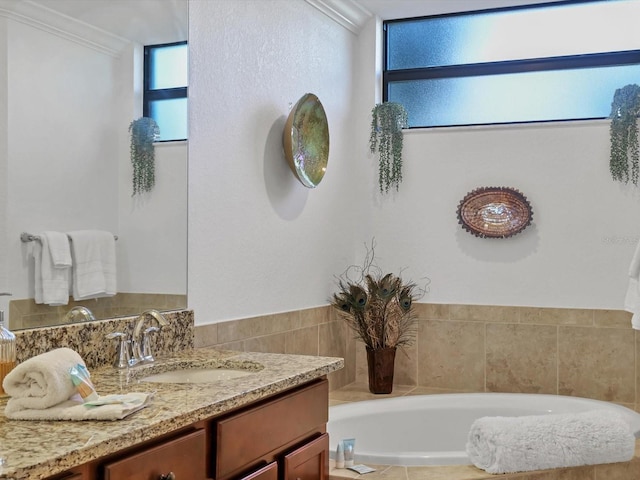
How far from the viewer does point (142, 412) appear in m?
1.69

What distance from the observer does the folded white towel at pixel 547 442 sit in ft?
9.37

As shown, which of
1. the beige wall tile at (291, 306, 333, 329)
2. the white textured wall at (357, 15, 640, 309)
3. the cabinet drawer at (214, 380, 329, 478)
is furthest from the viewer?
the white textured wall at (357, 15, 640, 309)

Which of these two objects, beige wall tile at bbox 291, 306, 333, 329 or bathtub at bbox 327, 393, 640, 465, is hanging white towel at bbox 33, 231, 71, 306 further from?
bathtub at bbox 327, 393, 640, 465

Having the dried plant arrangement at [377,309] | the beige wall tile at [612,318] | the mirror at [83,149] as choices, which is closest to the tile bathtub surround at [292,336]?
the dried plant arrangement at [377,309]

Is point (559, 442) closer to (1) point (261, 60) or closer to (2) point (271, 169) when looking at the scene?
(2) point (271, 169)

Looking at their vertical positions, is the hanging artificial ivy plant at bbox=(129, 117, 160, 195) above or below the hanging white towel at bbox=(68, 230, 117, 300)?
above

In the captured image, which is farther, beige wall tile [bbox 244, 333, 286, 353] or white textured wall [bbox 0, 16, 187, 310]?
beige wall tile [bbox 244, 333, 286, 353]

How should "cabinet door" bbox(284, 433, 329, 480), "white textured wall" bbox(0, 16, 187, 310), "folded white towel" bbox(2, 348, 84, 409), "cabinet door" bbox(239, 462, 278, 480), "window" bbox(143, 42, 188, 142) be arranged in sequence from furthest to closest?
"window" bbox(143, 42, 188, 142), "cabinet door" bbox(284, 433, 329, 480), "white textured wall" bbox(0, 16, 187, 310), "cabinet door" bbox(239, 462, 278, 480), "folded white towel" bbox(2, 348, 84, 409)

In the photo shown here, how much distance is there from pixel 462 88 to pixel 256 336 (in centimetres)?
205

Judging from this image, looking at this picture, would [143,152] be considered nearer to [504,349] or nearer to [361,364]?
[361,364]

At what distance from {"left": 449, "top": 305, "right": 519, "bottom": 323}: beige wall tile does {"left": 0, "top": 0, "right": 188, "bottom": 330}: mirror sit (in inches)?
81.3

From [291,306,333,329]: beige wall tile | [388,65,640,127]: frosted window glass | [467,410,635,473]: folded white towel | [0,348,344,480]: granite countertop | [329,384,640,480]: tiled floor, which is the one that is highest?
[388,65,640,127]: frosted window glass

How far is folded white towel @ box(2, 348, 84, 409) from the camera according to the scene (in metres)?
1.65

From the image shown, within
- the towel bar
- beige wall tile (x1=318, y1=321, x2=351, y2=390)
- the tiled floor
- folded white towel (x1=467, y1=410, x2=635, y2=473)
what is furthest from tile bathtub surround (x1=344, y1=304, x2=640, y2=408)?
the towel bar
